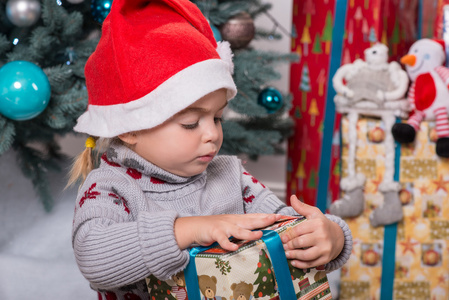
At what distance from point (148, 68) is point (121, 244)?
10.6 inches

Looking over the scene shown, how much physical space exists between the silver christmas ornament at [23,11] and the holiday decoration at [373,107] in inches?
Answer: 34.7

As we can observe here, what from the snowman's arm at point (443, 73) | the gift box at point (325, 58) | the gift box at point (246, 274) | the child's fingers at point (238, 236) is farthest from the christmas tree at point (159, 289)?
the gift box at point (325, 58)

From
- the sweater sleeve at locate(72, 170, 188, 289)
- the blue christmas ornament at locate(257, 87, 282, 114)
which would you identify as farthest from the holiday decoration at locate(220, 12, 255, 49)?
the sweater sleeve at locate(72, 170, 188, 289)

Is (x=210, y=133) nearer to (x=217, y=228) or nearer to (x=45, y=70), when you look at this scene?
(x=217, y=228)

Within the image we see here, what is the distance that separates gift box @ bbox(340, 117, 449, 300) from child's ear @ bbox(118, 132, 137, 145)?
31.0 inches

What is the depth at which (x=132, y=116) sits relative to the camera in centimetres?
85

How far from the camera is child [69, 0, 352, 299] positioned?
77 cm

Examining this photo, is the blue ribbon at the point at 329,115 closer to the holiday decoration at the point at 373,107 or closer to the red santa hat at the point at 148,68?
the holiday decoration at the point at 373,107

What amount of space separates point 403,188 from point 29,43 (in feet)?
3.78

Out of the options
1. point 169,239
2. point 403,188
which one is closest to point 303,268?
point 169,239

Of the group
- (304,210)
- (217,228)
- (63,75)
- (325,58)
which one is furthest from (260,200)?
(325,58)

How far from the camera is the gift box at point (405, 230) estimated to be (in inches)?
57.9

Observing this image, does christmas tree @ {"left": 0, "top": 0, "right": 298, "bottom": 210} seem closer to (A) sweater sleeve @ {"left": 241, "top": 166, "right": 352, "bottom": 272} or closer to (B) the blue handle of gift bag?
(A) sweater sleeve @ {"left": 241, "top": 166, "right": 352, "bottom": 272}

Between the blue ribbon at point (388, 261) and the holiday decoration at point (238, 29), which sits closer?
the blue ribbon at point (388, 261)
